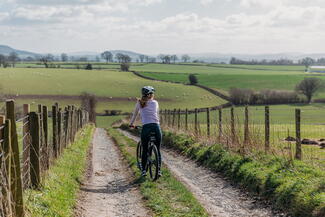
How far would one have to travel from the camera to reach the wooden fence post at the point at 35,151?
8344 mm

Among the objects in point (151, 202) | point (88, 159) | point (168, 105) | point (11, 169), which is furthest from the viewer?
point (168, 105)

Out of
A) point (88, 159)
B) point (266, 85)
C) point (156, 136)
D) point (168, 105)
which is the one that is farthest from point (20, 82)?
point (156, 136)

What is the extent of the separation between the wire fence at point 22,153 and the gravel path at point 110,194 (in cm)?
112

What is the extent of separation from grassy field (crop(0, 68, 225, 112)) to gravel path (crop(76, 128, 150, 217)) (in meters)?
69.7

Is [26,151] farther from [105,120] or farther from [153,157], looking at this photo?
[105,120]

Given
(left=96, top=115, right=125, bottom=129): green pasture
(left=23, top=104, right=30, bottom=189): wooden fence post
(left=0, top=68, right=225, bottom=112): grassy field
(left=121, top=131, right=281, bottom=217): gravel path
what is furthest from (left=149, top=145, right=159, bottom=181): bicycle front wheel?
(left=0, top=68, right=225, bottom=112): grassy field

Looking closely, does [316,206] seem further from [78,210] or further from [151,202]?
[78,210]

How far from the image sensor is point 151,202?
8477mm

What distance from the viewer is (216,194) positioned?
31.8ft

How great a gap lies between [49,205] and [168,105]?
81.4 m

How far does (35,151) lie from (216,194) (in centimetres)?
405

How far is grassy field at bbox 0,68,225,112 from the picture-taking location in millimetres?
87000

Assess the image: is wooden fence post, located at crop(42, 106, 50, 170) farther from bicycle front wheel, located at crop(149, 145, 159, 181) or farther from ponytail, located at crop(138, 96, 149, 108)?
bicycle front wheel, located at crop(149, 145, 159, 181)

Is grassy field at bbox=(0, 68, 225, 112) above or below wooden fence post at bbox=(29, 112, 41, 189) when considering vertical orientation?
below
